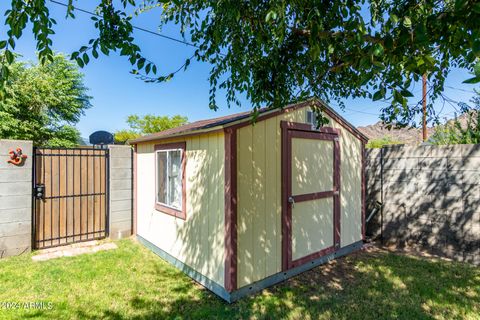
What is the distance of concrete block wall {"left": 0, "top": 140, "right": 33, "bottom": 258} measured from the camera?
14.4ft

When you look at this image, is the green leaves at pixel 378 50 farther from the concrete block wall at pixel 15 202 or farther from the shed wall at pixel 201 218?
the concrete block wall at pixel 15 202

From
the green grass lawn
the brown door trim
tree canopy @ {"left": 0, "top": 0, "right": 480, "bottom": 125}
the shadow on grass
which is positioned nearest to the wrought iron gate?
the green grass lawn

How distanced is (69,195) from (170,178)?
242 centimetres

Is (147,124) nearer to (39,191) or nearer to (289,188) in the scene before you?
(39,191)

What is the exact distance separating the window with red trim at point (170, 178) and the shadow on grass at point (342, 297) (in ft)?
3.43

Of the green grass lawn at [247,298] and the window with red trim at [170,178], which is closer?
the green grass lawn at [247,298]

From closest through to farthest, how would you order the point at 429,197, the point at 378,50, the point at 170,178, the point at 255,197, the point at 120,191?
the point at 378,50, the point at 255,197, the point at 170,178, the point at 429,197, the point at 120,191

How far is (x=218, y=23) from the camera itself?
8.32 ft

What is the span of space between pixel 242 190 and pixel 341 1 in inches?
90.6

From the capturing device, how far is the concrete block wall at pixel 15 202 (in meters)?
4.39

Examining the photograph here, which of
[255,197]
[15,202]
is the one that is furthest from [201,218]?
[15,202]

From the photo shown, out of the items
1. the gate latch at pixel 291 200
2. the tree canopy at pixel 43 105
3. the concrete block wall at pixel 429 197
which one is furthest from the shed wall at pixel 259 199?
the tree canopy at pixel 43 105

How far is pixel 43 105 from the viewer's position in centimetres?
1452

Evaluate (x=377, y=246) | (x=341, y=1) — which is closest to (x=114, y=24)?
(x=341, y=1)
